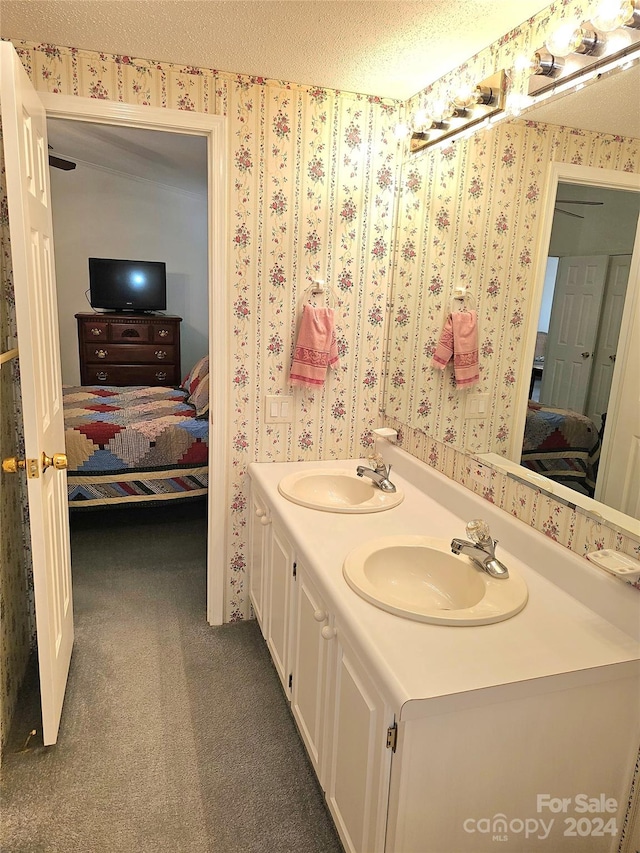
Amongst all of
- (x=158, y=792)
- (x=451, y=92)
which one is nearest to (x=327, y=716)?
(x=158, y=792)

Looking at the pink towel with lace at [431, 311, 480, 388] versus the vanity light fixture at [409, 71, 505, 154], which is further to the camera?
the pink towel with lace at [431, 311, 480, 388]

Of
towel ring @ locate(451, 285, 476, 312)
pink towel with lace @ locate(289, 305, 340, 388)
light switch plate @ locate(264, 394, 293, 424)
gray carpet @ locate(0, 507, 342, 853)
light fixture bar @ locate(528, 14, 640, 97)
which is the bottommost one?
gray carpet @ locate(0, 507, 342, 853)

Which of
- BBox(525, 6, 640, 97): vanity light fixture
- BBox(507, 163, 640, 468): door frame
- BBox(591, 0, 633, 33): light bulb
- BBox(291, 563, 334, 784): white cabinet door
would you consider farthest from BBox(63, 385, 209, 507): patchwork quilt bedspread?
BBox(591, 0, 633, 33): light bulb

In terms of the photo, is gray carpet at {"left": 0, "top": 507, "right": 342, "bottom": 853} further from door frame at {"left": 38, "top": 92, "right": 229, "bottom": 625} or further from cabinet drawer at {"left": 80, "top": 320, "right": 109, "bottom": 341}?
cabinet drawer at {"left": 80, "top": 320, "right": 109, "bottom": 341}

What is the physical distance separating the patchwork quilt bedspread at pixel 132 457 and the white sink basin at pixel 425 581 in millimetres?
2030

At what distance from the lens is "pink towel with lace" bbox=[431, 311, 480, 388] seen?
198 centimetres

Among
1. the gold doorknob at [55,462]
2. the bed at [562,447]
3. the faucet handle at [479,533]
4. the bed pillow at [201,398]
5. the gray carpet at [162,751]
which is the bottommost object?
the gray carpet at [162,751]

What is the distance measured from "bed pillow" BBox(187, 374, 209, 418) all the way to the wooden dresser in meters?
1.64

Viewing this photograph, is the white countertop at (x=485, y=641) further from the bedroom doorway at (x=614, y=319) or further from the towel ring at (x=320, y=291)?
the towel ring at (x=320, y=291)

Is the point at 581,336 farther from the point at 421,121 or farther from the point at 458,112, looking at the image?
the point at 421,121

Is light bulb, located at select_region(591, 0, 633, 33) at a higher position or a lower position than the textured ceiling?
lower

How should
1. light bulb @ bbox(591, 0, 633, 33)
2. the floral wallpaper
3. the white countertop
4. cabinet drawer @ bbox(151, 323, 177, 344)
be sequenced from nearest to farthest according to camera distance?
the white countertop → light bulb @ bbox(591, 0, 633, 33) → the floral wallpaper → cabinet drawer @ bbox(151, 323, 177, 344)

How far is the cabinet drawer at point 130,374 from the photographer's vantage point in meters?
5.53

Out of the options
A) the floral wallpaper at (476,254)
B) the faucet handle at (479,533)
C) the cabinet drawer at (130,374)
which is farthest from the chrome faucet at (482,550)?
the cabinet drawer at (130,374)
